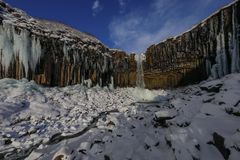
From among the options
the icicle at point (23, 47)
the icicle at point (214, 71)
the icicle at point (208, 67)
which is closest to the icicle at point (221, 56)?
the icicle at point (214, 71)

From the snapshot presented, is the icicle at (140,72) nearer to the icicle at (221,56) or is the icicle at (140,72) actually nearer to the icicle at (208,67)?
the icicle at (208,67)

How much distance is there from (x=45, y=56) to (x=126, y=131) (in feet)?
43.2

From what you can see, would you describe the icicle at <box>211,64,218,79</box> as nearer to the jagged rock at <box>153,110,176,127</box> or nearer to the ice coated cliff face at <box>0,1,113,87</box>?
the ice coated cliff face at <box>0,1,113,87</box>

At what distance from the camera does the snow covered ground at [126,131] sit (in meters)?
6.59

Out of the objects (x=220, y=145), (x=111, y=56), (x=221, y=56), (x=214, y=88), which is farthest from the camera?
(x=111, y=56)

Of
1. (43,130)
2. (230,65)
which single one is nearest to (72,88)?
(43,130)

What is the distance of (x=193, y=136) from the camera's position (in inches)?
274

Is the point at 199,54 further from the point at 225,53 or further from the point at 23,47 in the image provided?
the point at 23,47

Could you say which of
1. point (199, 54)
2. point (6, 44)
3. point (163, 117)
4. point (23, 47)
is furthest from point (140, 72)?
point (163, 117)

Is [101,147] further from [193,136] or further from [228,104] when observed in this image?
[228,104]

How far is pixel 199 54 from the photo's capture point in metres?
23.1

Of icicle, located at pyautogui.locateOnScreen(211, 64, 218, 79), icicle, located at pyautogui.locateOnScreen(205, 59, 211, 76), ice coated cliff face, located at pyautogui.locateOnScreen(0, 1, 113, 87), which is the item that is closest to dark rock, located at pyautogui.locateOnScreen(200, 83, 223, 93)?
icicle, located at pyautogui.locateOnScreen(211, 64, 218, 79)

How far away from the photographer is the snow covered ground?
21.6 ft

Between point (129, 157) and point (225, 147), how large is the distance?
254 centimetres
